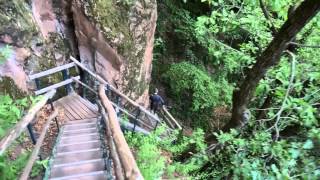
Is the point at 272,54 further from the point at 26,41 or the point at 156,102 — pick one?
the point at 156,102

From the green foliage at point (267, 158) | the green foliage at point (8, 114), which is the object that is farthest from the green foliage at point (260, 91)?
the green foliage at point (8, 114)

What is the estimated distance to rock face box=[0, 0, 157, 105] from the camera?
1005cm

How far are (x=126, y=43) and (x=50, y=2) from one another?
2.63m

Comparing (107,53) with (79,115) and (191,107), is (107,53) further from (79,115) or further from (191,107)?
(191,107)

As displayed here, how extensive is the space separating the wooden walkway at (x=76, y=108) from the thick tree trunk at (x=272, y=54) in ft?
11.7

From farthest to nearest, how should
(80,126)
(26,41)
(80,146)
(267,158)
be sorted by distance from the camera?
(26,41) < (80,126) < (80,146) < (267,158)

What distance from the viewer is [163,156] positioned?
714 cm

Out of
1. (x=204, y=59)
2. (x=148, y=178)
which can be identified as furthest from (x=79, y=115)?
(x=204, y=59)

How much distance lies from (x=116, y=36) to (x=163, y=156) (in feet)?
16.3

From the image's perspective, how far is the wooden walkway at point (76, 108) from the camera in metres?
8.48

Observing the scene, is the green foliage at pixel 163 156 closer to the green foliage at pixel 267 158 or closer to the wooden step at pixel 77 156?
the green foliage at pixel 267 158

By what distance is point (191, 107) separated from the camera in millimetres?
15438

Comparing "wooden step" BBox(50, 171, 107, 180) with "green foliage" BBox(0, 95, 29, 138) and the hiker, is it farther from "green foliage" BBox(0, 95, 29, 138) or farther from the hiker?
the hiker

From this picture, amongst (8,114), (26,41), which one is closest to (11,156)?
(8,114)
